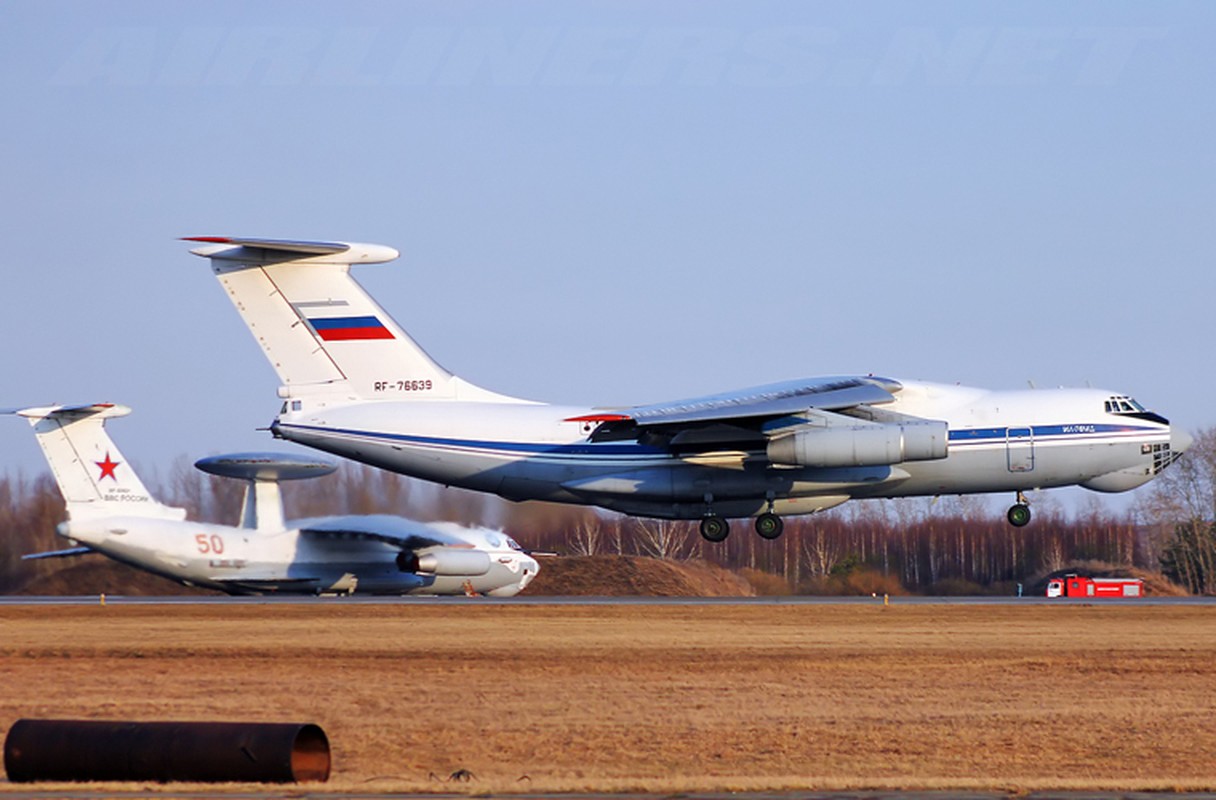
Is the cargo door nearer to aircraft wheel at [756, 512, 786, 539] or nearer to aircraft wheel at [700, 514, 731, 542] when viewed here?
aircraft wheel at [756, 512, 786, 539]

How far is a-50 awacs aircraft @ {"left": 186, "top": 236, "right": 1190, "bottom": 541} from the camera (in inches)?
1065

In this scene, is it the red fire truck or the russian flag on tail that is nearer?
the russian flag on tail

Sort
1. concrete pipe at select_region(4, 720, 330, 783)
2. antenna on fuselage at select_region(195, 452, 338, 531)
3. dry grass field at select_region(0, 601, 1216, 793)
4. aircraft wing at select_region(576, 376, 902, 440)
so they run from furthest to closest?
1. antenna on fuselage at select_region(195, 452, 338, 531)
2. aircraft wing at select_region(576, 376, 902, 440)
3. dry grass field at select_region(0, 601, 1216, 793)
4. concrete pipe at select_region(4, 720, 330, 783)

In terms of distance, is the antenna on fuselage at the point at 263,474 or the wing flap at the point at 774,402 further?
the antenna on fuselage at the point at 263,474

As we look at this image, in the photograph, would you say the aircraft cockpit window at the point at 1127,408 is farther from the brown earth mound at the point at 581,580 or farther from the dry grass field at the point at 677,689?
the brown earth mound at the point at 581,580

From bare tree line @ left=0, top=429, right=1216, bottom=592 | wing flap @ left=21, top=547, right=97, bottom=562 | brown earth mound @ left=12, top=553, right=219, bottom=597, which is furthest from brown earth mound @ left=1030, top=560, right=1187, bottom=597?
wing flap @ left=21, top=547, right=97, bottom=562

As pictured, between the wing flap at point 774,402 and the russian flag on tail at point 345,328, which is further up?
the russian flag on tail at point 345,328

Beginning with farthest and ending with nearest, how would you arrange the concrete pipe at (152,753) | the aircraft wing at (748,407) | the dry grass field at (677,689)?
the aircraft wing at (748,407), the dry grass field at (677,689), the concrete pipe at (152,753)

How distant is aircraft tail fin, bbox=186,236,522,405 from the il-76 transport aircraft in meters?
6.79

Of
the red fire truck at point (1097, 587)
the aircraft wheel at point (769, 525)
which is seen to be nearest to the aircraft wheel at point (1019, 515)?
the aircraft wheel at point (769, 525)

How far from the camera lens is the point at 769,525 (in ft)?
92.1

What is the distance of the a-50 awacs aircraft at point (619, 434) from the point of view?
2706 cm

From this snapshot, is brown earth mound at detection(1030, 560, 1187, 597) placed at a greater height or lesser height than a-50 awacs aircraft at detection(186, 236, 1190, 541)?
lesser

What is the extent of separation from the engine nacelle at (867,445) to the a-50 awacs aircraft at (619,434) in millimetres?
169
